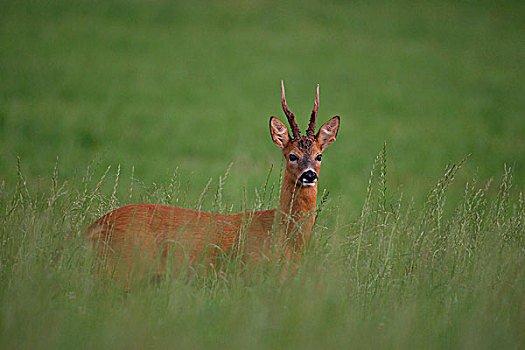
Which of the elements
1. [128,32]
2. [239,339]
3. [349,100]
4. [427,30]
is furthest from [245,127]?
[427,30]

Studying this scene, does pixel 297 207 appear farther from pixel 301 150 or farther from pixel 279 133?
pixel 279 133

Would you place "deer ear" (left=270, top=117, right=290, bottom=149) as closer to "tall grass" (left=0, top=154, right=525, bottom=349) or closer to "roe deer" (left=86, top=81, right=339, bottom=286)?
"roe deer" (left=86, top=81, right=339, bottom=286)

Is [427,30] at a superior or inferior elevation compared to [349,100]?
superior

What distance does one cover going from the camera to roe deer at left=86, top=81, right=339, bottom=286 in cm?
418

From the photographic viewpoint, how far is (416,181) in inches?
468

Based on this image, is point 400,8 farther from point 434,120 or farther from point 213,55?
point 434,120

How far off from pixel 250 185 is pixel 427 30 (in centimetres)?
2395

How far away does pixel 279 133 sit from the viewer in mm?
5074

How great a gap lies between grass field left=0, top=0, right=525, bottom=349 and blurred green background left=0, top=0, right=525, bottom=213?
0.10 m

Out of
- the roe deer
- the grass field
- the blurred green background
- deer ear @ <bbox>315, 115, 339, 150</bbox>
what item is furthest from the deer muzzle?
the blurred green background

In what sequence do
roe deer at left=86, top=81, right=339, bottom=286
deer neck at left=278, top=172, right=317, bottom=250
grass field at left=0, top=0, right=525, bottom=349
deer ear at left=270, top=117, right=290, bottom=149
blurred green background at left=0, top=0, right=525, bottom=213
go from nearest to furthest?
1. grass field at left=0, top=0, right=525, bottom=349
2. roe deer at left=86, top=81, right=339, bottom=286
3. deer neck at left=278, top=172, right=317, bottom=250
4. deer ear at left=270, top=117, right=290, bottom=149
5. blurred green background at left=0, top=0, right=525, bottom=213

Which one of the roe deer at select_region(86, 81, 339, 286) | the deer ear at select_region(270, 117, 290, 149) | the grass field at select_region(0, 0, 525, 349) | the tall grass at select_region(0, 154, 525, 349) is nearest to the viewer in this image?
the tall grass at select_region(0, 154, 525, 349)

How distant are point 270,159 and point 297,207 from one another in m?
8.16

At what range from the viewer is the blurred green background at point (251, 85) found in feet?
42.2
